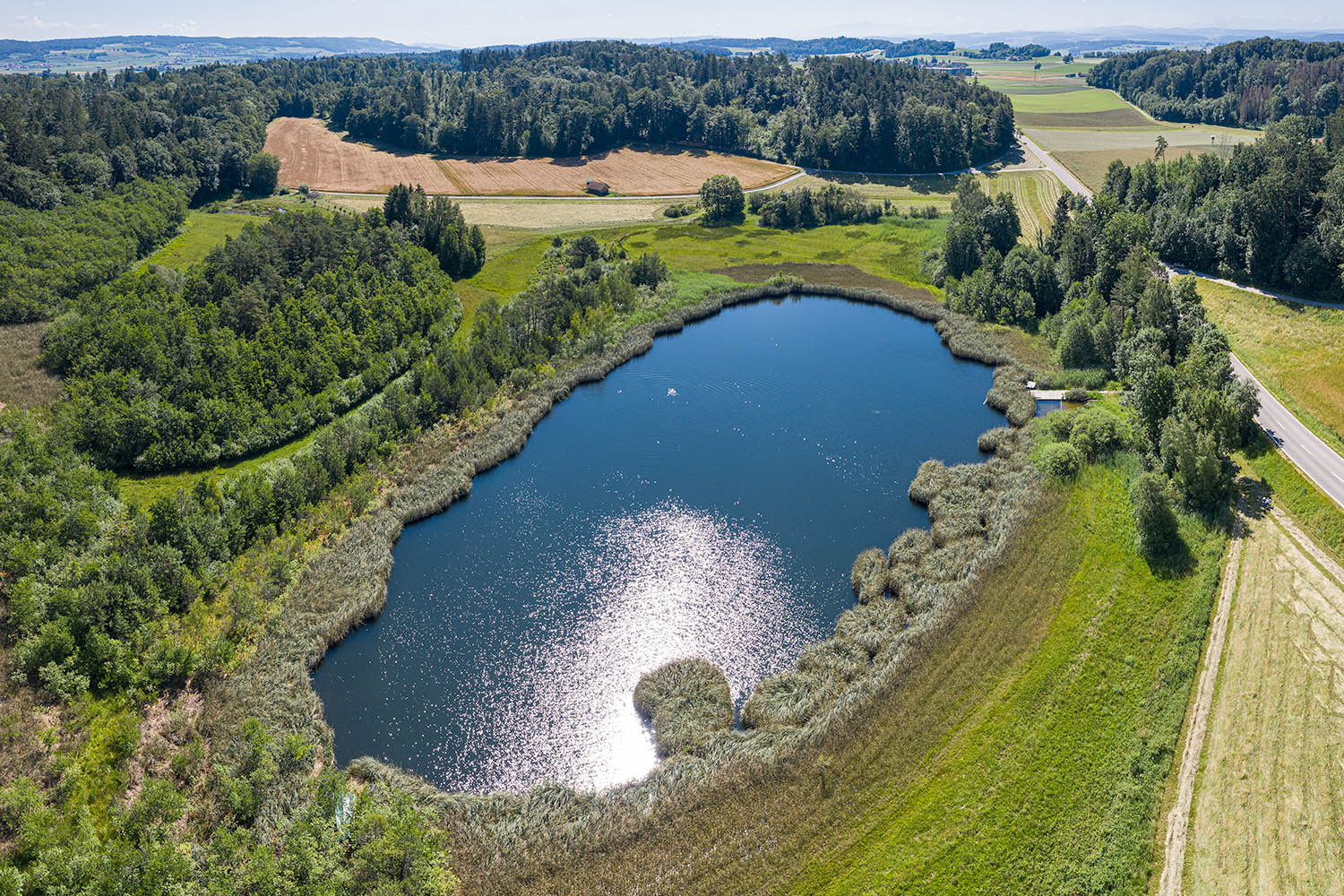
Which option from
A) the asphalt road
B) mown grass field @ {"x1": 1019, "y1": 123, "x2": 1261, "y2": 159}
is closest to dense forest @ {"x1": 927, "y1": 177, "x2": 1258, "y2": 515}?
the asphalt road

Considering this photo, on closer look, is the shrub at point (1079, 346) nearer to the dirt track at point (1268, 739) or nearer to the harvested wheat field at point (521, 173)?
the dirt track at point (1268, 739)

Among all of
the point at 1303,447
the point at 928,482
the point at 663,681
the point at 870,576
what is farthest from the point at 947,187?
the point at 663,681

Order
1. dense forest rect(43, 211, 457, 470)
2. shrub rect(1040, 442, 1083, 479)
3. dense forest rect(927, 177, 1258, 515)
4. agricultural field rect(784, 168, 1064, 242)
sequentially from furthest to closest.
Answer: agricultural field rect(784, 168, 1064, 242), dense forest rect(43, 211, 457, 470), shrub rect(1040, 442, 1083, 479), dense forest rect(927, 177, 1258, 515)

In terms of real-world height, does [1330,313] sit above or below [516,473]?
above

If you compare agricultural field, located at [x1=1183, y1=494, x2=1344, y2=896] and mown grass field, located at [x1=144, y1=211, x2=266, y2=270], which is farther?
mown grass field, located at [x1=144, y1=211, x2=266, y2=270]

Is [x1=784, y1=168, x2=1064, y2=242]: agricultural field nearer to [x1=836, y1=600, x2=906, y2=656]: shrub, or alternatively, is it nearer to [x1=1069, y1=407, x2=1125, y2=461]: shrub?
[x1=1069, y1=407, x2=1125, y2=461]: shrub

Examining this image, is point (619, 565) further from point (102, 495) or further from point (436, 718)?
point (102, 495)

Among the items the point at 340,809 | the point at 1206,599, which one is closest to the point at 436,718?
the point at 340,809
